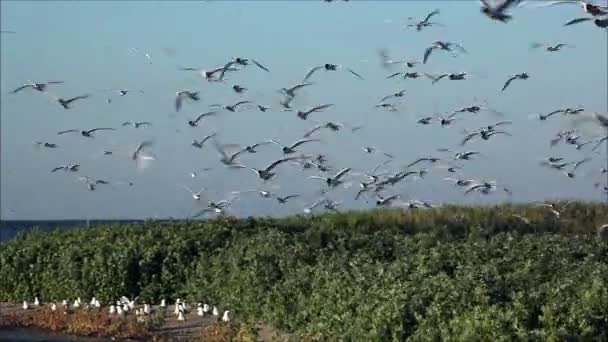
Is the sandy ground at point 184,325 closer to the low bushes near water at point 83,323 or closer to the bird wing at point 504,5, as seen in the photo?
the low bushes near water at point 83,323

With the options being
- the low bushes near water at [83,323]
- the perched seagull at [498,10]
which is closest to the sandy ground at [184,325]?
the low bushes near water at [83,323]

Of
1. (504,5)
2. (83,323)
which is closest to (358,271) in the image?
(504,5)

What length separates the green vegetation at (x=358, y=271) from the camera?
13227mm

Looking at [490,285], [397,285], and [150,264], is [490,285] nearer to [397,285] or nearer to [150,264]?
[397,285]

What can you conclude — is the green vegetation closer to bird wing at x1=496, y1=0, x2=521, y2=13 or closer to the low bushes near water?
the low bushes near water

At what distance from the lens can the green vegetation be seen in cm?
1323

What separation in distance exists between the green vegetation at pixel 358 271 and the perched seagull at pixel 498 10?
317cm

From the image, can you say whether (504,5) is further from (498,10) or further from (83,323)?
(83,323)

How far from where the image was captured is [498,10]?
11336 mm

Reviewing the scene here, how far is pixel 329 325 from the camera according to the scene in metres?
15.5

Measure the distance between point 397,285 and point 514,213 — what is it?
53.5 feet

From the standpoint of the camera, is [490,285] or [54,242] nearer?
[490,285]

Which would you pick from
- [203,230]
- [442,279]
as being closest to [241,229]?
[203,230]

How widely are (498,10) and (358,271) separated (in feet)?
17.3
